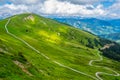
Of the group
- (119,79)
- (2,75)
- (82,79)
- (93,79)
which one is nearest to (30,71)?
(2,75)

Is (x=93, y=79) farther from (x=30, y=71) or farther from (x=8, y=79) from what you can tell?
(x=8, y=79)

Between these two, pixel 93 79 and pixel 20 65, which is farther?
pixel 93 79

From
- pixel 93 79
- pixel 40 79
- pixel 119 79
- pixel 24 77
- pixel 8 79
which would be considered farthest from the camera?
pixel 119 79

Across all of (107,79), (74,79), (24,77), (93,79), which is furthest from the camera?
(107,79)

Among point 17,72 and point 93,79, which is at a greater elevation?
point 93,79

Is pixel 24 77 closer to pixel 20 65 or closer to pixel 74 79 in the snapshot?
pixel 20 65

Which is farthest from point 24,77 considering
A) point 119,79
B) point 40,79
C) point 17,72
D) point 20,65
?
point 119,79

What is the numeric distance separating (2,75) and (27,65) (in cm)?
2673

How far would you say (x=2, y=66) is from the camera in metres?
82.3

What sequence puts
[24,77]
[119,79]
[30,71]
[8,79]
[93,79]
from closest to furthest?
[8,79] < [24,77] < [30,71] < [93,79] < [119,79]

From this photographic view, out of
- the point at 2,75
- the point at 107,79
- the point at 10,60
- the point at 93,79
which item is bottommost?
the point at 2,75

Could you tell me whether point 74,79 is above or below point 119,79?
below

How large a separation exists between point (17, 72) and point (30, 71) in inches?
470

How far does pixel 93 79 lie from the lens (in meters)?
166
